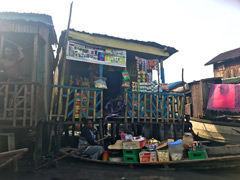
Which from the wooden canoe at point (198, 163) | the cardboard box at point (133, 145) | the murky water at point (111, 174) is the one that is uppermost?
the cardboard box at point (133, 145)

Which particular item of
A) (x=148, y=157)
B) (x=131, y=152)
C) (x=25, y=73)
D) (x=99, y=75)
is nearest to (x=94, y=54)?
(x=99, y=75)

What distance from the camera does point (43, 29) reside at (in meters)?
6.76

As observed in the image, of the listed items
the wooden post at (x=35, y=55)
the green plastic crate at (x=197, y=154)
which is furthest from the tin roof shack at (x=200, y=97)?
the wooden post at (x=35, y=55)

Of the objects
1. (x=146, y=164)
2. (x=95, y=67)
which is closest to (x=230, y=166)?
(x=146, y=164)

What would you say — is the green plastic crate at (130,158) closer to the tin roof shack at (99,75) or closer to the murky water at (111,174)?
the murky water at (111,174)

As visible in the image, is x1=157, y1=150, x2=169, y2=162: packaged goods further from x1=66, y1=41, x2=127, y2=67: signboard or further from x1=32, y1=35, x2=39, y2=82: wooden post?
x1=32, y1=35, x2=39, y2=82: wooden post

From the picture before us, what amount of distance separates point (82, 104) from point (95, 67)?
280cm

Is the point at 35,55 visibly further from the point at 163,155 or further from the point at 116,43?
the point at 163,155

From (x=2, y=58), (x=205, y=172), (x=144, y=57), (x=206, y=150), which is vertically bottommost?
(x=205, y=172)

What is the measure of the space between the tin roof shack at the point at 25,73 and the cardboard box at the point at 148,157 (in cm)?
373

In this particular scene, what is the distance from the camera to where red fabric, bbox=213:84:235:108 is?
10.9m

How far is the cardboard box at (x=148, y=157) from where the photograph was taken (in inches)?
239

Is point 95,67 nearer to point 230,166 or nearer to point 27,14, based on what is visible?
point 27,14

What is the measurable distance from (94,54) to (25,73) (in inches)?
119
